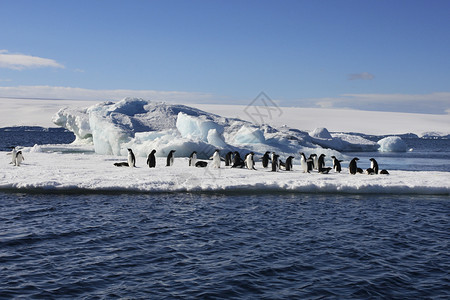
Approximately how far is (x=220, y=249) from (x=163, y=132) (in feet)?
70.4

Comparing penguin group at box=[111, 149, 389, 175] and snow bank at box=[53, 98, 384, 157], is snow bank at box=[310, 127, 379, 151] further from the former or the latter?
penguin group at box=[111, 149, 389, 175]

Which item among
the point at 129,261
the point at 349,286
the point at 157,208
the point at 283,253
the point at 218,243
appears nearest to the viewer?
the point at 349,286

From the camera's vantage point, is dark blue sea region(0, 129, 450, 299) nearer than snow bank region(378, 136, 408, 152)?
Yes

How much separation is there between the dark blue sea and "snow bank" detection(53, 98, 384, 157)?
13298 mm

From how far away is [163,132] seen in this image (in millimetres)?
28875

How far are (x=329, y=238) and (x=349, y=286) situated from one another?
7.91 feet

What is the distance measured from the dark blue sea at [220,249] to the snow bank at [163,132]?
13.3 metres

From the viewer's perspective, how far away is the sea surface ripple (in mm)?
6211

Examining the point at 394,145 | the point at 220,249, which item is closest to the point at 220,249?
the point at 220,249

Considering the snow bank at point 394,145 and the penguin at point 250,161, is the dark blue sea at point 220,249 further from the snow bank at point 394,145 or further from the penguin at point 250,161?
the snow bank at point 394,145

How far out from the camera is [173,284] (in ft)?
20.8

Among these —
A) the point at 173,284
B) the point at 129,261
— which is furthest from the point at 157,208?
the point at 173,284

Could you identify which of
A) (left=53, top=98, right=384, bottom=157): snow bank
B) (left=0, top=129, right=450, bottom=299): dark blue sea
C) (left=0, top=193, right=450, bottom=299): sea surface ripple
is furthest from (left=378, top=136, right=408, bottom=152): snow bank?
(left=0, top=193, right=450, bottom=299): sea surface ripple

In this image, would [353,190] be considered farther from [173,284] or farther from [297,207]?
[173,284]
